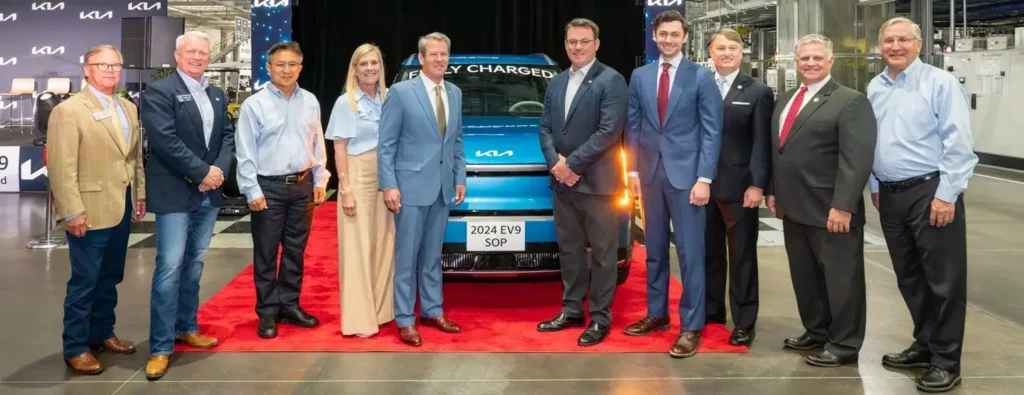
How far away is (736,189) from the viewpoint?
13.4 ft

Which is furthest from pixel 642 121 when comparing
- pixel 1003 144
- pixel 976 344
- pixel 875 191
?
pixel 1003 144

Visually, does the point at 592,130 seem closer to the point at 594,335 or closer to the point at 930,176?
the point at 594,335

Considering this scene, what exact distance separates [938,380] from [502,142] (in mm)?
2387

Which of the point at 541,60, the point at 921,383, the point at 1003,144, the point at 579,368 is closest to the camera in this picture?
the point at 921,383

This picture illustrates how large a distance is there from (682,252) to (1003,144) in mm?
11250

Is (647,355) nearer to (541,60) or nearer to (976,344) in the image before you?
(976,344)

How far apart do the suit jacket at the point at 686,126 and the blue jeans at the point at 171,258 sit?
211 cm

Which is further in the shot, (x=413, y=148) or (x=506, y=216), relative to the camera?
(x=506, y=216)

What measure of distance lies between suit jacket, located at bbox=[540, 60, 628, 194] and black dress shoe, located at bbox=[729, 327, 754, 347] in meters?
0.92

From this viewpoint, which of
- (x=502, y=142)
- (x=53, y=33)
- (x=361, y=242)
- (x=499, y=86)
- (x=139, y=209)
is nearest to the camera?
(x=139, y=209)

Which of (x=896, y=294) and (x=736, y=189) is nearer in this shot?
(x=736, y=189)

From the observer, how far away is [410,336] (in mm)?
4109

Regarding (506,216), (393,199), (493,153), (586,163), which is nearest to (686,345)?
(586,163)

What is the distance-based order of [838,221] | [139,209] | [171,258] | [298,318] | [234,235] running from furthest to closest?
[234,235] < [298,318] < [139,209] < [171,258] < [838,221]
